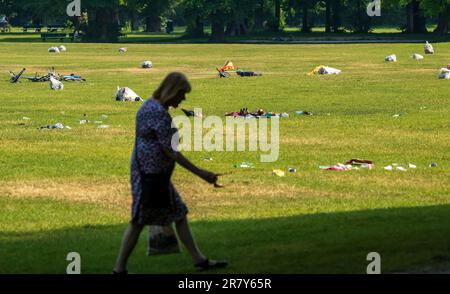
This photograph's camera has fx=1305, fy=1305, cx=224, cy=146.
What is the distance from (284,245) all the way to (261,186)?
7.09 metres

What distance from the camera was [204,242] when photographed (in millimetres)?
15492

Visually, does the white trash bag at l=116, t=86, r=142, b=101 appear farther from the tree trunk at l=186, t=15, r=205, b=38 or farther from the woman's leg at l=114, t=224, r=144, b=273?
the tree trunk at l=186, t=15, r=205, b=38

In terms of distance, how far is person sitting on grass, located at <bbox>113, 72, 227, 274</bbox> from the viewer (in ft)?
41.7

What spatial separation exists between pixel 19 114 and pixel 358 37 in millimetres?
83023

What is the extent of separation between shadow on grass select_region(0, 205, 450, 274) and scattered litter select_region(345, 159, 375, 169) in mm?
5885

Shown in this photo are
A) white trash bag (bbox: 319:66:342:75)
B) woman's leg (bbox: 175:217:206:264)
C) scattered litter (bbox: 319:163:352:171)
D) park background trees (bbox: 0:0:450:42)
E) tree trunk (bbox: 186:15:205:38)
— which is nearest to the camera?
woman's leg (bbox: 175:217:206:264)

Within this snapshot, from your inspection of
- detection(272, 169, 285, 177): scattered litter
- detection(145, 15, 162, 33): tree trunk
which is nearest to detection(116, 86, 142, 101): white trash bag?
detection(272, 169, 285, 177): scattered litter

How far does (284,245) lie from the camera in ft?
48.3

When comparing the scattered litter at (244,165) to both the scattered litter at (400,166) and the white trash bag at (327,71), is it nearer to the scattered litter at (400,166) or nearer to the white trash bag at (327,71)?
the scattered litter at (400,166)

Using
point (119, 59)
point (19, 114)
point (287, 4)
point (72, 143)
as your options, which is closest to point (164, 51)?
point (119, 59)

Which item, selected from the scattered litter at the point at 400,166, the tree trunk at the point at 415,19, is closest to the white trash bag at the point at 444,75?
the scattered litter at the point at 400,166

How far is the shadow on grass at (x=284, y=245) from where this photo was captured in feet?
43.3

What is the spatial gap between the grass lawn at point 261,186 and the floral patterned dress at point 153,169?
2.56ft
